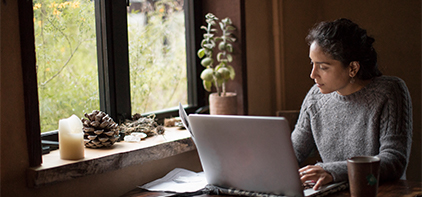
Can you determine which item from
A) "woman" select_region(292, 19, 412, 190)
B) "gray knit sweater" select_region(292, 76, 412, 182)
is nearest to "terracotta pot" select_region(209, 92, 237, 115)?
"gray knit sweater" select_region(292, 76, 412, 182)

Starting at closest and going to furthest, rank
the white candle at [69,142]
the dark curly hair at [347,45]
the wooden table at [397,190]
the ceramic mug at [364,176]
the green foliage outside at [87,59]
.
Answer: the ceramic mug at [364,176] < the wooden table at [397,190] < the white candle at [69,142] < the dark curly hair at [347,45] < the green foliage outside at [87,59]

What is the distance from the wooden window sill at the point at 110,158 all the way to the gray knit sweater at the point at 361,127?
526 millimetres

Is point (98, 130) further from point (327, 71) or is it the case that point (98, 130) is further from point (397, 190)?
point (397, 190)

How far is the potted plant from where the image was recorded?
6.29 feet

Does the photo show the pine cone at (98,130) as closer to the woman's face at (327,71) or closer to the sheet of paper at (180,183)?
the sheet of paper at (180,183)

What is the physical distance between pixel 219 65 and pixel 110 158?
872 millimetres

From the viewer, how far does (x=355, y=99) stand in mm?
1473

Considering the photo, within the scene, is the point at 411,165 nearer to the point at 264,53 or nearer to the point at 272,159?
the point at 264,53

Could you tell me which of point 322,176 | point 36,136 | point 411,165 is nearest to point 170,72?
point 36,136

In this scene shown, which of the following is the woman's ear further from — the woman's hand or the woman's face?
the woman's hand

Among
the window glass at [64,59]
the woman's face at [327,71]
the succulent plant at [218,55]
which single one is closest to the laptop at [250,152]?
the woman's face at [327,71]

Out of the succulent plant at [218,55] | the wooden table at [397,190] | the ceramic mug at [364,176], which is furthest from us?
the succulent plant at [218,55]

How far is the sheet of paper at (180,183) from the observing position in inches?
50.3

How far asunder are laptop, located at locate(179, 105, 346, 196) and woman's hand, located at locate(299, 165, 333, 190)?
0.21 ft
